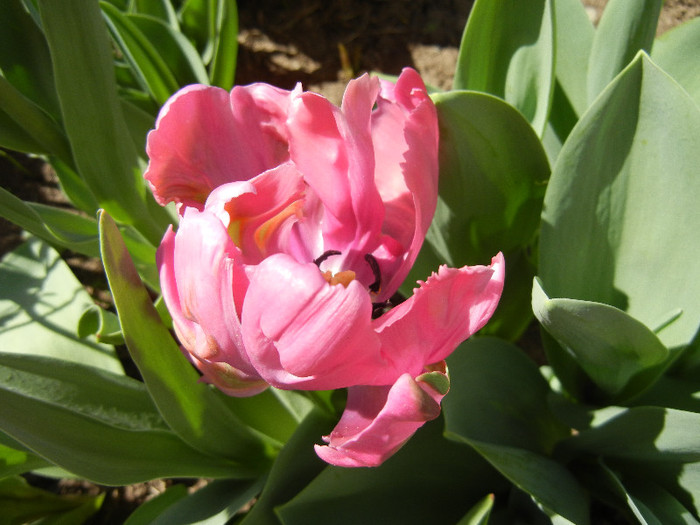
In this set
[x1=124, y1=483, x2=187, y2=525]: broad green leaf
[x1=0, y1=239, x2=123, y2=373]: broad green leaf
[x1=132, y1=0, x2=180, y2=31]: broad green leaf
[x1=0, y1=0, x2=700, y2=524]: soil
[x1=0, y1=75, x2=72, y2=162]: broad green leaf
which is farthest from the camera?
[x1=0, y1=0, x2=700, y2=524]: soil

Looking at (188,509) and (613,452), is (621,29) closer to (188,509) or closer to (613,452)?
(613,452)

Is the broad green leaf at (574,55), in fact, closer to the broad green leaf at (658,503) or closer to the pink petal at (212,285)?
the broad green leaf at (658,503)

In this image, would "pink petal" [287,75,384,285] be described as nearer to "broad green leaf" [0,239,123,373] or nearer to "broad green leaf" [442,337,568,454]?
"broad green leaf" [442,337,568,454]

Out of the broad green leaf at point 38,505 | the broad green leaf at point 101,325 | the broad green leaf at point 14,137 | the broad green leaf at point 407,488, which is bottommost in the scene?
the broad green leaf at point 38,505

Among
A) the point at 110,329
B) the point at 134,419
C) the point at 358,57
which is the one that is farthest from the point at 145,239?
the point at 358,57

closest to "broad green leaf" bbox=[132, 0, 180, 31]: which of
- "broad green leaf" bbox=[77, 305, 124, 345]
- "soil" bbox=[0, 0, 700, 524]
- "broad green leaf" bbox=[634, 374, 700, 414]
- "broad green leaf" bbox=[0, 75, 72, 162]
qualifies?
"soil" bbox=[0, 0, 700, 524]

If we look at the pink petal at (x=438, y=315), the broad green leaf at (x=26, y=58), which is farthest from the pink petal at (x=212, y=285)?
the broad green leaf at (x=26, y=58)

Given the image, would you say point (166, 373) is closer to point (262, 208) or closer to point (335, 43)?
point (262, 208)
